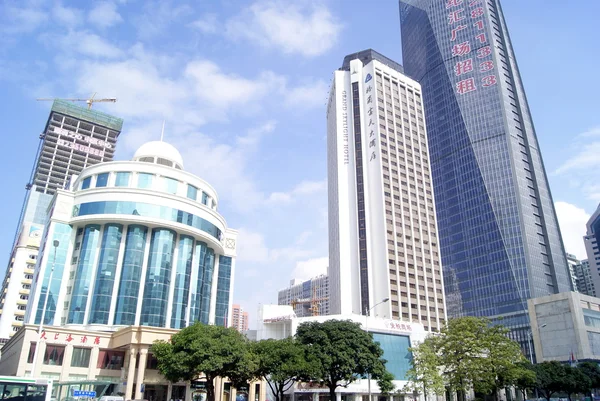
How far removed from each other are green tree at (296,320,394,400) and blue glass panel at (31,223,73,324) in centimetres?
3434

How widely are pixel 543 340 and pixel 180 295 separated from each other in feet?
219

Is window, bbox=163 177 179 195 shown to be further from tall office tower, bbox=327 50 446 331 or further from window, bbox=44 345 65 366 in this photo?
tall office tower, bbox=327 50 446 331

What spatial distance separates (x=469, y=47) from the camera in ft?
461

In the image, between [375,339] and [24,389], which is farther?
[375,339]

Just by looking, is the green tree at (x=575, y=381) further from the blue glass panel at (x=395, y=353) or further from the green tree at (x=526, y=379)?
the blue glass panel at (x=395, y=353)

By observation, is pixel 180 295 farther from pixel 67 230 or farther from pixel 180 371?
pixel 180 371

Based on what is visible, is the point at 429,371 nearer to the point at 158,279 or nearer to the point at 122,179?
the point at 158,279

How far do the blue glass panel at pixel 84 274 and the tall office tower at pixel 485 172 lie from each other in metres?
96.5

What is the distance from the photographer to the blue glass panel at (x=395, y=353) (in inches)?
2544

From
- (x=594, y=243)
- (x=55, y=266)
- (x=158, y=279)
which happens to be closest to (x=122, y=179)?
(x=55, y=266)

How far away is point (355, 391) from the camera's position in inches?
2435

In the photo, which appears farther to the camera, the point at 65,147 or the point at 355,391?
the point at 65,147

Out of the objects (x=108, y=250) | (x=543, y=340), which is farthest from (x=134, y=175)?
(x=543, y=340)

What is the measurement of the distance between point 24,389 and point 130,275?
37.6 metres
